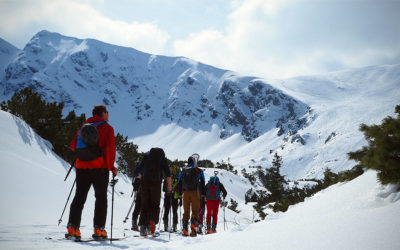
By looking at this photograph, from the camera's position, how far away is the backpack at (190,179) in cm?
690

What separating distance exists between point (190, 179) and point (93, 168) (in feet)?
10.2

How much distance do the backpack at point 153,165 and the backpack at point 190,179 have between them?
1147 mm

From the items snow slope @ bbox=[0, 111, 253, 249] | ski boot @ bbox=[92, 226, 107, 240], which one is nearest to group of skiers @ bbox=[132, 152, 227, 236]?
snow slope @ bbox=[0, 111, 253, 249]

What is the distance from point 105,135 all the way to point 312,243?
129 inches

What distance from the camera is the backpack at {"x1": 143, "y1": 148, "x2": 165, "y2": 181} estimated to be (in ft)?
19.3

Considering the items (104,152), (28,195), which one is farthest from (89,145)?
(28,195)

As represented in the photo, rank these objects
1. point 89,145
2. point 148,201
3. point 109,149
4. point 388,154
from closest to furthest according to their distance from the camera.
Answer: point 388,154, point 89,145, point 109,149, point 148,201

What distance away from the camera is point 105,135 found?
4.39 m

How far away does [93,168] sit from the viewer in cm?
427

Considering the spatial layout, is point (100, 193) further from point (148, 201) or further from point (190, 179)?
point (190, 179)

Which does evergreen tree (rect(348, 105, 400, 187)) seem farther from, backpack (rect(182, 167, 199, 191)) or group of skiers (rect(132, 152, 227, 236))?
backpack (rect(182, 167, 199, 191))

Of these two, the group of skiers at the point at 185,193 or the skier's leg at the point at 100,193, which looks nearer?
the skier's leg at the point at 100,193

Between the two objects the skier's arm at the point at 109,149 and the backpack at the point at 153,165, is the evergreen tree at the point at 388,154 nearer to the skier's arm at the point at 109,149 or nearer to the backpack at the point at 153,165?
the skier's arm at the point at 109,149

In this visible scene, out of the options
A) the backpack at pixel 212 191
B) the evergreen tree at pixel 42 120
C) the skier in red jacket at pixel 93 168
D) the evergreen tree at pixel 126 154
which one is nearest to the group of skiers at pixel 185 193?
the backpack at pixel 212 191
